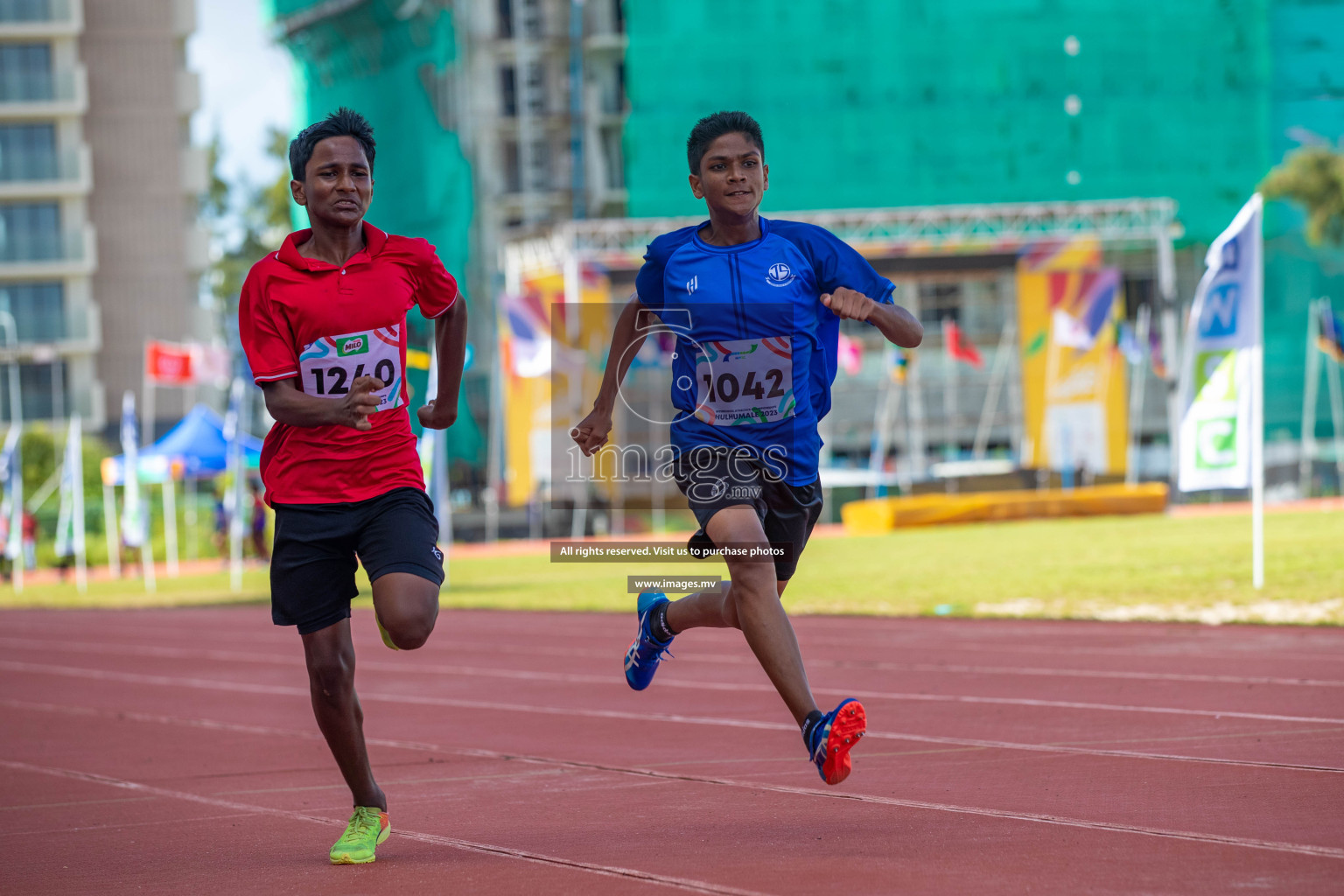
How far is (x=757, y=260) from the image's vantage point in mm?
5316

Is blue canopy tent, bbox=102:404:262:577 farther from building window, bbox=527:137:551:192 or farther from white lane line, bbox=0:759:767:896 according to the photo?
building window, bbox=527:137:551:192

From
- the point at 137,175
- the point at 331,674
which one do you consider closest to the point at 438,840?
the point at 331,674

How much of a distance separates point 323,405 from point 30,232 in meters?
53.2

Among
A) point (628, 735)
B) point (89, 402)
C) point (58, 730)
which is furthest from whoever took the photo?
point (89, 402)

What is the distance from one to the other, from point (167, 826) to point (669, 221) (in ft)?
125

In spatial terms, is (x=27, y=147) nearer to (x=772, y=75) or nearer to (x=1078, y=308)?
(x=772, y=75)

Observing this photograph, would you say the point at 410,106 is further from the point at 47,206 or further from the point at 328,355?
the point at 328,355

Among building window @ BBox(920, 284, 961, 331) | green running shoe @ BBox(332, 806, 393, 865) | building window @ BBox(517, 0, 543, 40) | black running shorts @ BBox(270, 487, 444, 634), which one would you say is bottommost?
green running shoe @ BBox(332, 806, 393, 865)

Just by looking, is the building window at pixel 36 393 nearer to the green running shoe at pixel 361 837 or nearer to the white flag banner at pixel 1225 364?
the white flag banner at pixel 1225 364

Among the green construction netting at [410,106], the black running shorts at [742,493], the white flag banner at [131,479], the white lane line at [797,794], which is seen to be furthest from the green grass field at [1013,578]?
the green construction netting at [410,106]

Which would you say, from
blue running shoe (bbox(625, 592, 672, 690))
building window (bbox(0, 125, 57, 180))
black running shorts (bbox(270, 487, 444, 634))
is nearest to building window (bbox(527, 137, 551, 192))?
building window (bbox(0, 125, 57, 180))

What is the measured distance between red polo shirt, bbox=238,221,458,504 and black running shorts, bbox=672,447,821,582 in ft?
2.77

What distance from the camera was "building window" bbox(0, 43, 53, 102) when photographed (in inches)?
2096

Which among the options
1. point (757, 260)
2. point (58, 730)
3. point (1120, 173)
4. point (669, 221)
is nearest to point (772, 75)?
point (669, 221)
